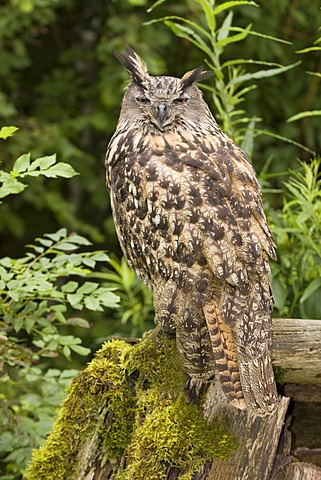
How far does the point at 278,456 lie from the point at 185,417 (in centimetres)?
32

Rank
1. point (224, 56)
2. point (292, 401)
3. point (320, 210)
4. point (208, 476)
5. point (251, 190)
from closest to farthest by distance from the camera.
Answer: point (208, 476) < point (251, 190) < point (292, 401) < point (320, 210) < point (224, 56)

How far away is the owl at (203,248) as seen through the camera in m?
2.82

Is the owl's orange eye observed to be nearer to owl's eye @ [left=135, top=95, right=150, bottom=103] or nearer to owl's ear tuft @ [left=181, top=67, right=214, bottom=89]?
owl's eye @ [left=135, top=95, right=150, bottom=103]

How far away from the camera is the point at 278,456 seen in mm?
2912

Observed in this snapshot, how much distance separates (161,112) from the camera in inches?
124

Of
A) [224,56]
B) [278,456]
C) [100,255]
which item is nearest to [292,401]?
[278,456]

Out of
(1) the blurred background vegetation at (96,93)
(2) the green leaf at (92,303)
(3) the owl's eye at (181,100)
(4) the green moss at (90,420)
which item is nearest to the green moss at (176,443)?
(4) the green moss at (90,420)

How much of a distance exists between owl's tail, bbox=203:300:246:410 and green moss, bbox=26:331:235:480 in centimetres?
17

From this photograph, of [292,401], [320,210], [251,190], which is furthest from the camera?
[320,210]

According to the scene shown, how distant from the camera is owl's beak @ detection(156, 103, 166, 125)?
10.3ft

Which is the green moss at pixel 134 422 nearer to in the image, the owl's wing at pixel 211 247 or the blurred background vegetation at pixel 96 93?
the owl's wing at pixel 211 247

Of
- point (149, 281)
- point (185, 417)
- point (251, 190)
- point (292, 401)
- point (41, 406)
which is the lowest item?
point (41, 406)

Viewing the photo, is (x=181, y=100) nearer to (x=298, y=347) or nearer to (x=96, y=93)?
(x=298, y=347)

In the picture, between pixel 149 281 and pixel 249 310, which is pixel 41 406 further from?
pixel 249 310
